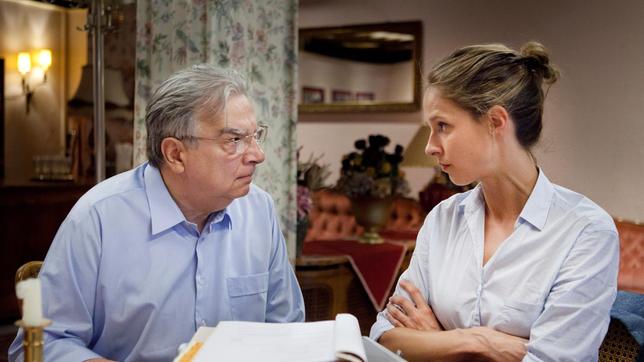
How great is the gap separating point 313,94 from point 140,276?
212 inches

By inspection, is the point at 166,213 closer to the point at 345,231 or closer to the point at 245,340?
the point at 245,340

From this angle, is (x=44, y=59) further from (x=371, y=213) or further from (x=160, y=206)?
(x=160, y=206)

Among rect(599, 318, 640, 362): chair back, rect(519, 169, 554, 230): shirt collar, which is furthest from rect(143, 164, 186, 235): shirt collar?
Answer: rect(599, 318, 640, 362): chair back

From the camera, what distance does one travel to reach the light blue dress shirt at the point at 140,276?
5.17ft

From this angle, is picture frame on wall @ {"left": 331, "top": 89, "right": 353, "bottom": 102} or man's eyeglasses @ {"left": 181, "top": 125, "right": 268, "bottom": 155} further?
picture frame on wall @ {"left": 331, "top": 89, "right": 353, "bottom": 102}

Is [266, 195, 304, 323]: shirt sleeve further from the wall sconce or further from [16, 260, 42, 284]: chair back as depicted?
the wall sconce

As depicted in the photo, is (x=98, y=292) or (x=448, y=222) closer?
(x=98, y=292)

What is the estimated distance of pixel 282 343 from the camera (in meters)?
1.31

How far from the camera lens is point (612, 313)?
1.94 metres

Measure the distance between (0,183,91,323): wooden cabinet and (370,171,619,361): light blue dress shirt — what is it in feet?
14.5

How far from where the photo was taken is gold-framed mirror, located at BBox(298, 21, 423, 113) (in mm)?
6363

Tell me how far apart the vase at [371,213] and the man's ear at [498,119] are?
8.70 ft

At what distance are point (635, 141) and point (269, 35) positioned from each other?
8.12ft

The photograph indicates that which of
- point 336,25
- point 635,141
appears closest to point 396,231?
point 635,141
